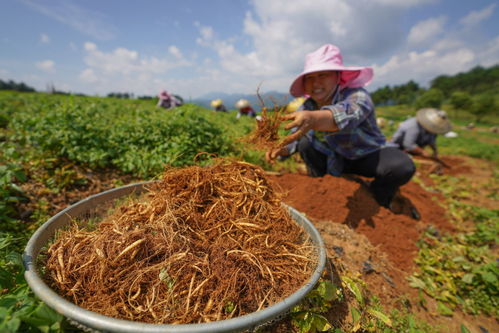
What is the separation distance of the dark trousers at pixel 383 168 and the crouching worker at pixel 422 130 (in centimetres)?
434

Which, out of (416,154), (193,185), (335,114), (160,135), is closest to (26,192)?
(160,135)

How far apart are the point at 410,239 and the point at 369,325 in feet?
5.78

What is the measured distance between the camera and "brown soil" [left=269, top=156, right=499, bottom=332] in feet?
6.73

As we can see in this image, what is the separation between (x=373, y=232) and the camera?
8.87ft

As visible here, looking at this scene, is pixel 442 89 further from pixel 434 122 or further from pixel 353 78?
pixel 353 78

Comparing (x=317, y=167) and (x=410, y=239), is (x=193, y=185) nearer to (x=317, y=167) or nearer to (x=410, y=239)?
(x=317, y=167)

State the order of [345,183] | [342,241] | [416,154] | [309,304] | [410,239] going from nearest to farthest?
[309,304], [342,241], [410,239], [345,183], [416,154]

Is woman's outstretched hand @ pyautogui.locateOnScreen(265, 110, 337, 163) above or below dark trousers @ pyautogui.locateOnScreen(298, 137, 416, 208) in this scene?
above

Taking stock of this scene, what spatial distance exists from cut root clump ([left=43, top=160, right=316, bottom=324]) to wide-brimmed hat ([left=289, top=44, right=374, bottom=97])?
1.64 metres

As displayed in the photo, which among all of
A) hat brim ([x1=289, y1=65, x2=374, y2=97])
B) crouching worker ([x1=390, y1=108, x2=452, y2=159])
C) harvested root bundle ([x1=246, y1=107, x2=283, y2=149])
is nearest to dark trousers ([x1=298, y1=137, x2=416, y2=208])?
hat brim ([x1=289, y1=65, x2=374, y2=97])

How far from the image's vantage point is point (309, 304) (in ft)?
4.73

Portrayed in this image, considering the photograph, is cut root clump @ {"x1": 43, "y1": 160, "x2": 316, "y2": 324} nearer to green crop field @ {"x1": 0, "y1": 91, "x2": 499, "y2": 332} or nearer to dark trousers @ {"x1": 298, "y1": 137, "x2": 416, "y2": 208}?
green crop field @ {"x1": 0, "y1": 91, "x2": 499, "y2": 332}

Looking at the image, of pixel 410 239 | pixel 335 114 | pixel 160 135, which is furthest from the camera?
pixel 160 135

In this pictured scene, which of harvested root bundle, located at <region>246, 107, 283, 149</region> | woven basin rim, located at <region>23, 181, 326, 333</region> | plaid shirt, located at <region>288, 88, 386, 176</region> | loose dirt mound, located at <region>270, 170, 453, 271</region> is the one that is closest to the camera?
woven basin rim, located at <region>23, 181, 326, 333</region>
